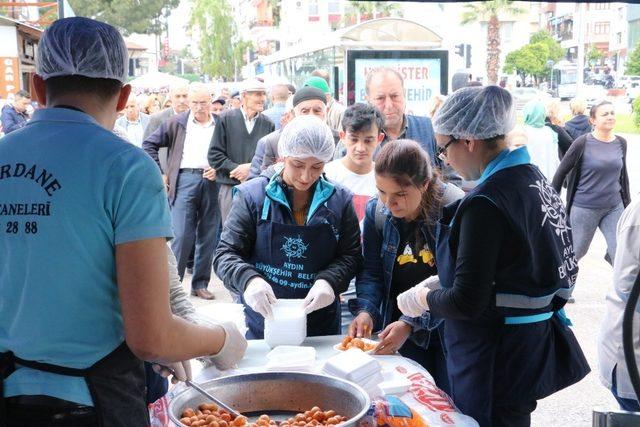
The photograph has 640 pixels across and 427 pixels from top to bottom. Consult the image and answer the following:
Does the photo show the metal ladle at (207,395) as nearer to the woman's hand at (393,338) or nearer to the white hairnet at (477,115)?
the woman's hand at (393,338)

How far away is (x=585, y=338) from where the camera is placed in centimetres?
582

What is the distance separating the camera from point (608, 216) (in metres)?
6.58

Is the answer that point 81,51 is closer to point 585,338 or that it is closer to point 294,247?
point 294,247

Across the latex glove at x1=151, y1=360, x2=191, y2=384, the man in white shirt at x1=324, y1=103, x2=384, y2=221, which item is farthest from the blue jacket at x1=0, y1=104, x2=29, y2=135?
the latex glove at x1=151, y1=360, x2=191, y2=384

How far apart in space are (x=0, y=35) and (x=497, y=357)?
800 inches

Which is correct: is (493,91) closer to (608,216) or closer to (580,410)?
(580,410)

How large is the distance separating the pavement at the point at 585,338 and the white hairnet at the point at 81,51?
65.2 inches

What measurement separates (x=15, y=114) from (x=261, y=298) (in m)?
12.0

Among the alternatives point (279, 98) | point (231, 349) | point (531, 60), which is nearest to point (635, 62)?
point (531, 60)

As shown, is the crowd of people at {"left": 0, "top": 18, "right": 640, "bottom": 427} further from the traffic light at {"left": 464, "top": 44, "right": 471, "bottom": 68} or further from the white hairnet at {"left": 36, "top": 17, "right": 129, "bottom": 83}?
the traffic light at {"left": 464, "top": 44, "right": 471, "bottom": 68}

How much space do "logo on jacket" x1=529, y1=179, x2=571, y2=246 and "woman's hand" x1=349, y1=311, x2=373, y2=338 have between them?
90cm

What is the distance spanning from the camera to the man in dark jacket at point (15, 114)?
42.4 feet

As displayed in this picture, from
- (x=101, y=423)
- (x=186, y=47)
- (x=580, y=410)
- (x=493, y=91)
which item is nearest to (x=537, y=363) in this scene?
(x=493, y=91)

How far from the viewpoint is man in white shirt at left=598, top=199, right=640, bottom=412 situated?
2.53 metres
